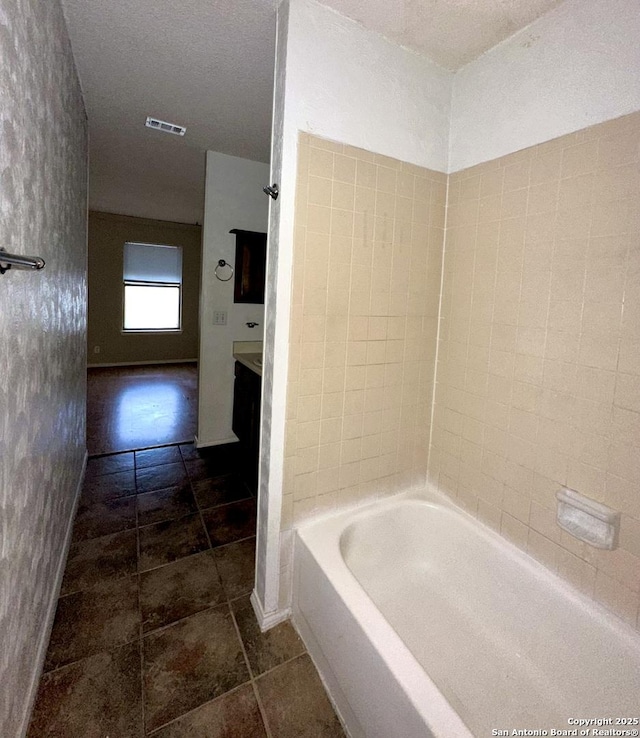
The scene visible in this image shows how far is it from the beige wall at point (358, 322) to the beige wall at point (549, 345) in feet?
0.52

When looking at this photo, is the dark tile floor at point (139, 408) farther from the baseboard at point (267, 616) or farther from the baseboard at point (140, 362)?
the baseboard at point (267, 616)

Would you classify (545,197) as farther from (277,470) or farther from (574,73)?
(277,470)

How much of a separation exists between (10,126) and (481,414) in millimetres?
1814

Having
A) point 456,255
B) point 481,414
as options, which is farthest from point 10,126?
point 481,414

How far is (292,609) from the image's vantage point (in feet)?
5.16

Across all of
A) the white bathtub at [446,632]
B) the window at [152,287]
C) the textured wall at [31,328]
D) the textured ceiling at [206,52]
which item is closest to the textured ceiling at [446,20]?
the textured ceiling at [206,52]

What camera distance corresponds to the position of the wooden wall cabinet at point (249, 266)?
122 inches

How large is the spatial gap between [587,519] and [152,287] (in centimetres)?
679

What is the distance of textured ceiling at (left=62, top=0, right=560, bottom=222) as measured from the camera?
136 cm

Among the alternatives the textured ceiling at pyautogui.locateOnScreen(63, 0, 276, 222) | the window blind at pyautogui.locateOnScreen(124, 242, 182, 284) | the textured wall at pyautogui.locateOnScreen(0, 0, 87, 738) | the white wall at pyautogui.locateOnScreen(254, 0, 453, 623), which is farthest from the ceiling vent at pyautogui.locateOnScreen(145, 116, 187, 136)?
the window blind at pyautogui.locateOnScreen(124, 242, 182, 284)

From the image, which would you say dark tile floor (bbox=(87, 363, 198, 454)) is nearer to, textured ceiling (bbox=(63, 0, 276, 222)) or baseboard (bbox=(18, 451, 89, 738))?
baseboard (bbox=(18, 451, 89, 738))

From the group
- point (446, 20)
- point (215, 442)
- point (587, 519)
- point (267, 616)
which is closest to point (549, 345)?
point (587, 519)

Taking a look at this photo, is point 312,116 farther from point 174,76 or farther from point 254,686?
point 254,686

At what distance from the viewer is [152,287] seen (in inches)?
255
